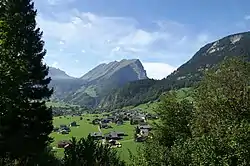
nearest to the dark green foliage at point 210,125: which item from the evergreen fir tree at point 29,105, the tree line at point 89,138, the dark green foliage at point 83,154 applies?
Result: the tree line at point 89,138

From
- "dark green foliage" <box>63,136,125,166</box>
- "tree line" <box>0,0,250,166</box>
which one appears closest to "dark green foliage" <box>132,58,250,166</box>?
"tree line" <box>0,0,250,166</box>

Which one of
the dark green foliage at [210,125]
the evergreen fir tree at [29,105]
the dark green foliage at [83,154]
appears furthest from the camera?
the evergreen fir tree at [29,105]

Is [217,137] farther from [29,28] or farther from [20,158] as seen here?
[29,28]

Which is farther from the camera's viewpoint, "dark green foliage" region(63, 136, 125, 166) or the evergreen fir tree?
the evergreen fir tree

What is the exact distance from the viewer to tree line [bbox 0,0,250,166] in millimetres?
20766

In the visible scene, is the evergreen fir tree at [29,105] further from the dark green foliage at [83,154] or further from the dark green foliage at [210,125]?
the dark green foliage at [210,125]

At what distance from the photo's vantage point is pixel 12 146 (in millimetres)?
32219

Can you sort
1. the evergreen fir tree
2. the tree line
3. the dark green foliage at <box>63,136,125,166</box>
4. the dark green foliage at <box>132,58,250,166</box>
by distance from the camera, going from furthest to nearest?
the evergreen fir tree < the dark green foliage at <box>63,136,125,166</box> < the tree line < the dark green foliage at <box>132,58,250,166</box>

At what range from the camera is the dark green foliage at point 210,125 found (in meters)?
20.0

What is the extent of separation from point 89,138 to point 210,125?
400 inches

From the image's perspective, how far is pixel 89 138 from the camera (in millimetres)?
30734

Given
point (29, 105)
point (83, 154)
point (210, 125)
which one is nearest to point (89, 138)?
point (83, 154)

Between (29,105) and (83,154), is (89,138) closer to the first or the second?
(83,154)

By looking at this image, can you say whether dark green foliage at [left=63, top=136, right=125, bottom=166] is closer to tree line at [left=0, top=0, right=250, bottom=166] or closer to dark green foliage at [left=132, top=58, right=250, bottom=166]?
tree line at [left=0, top=0, right=250, bottom=166]
